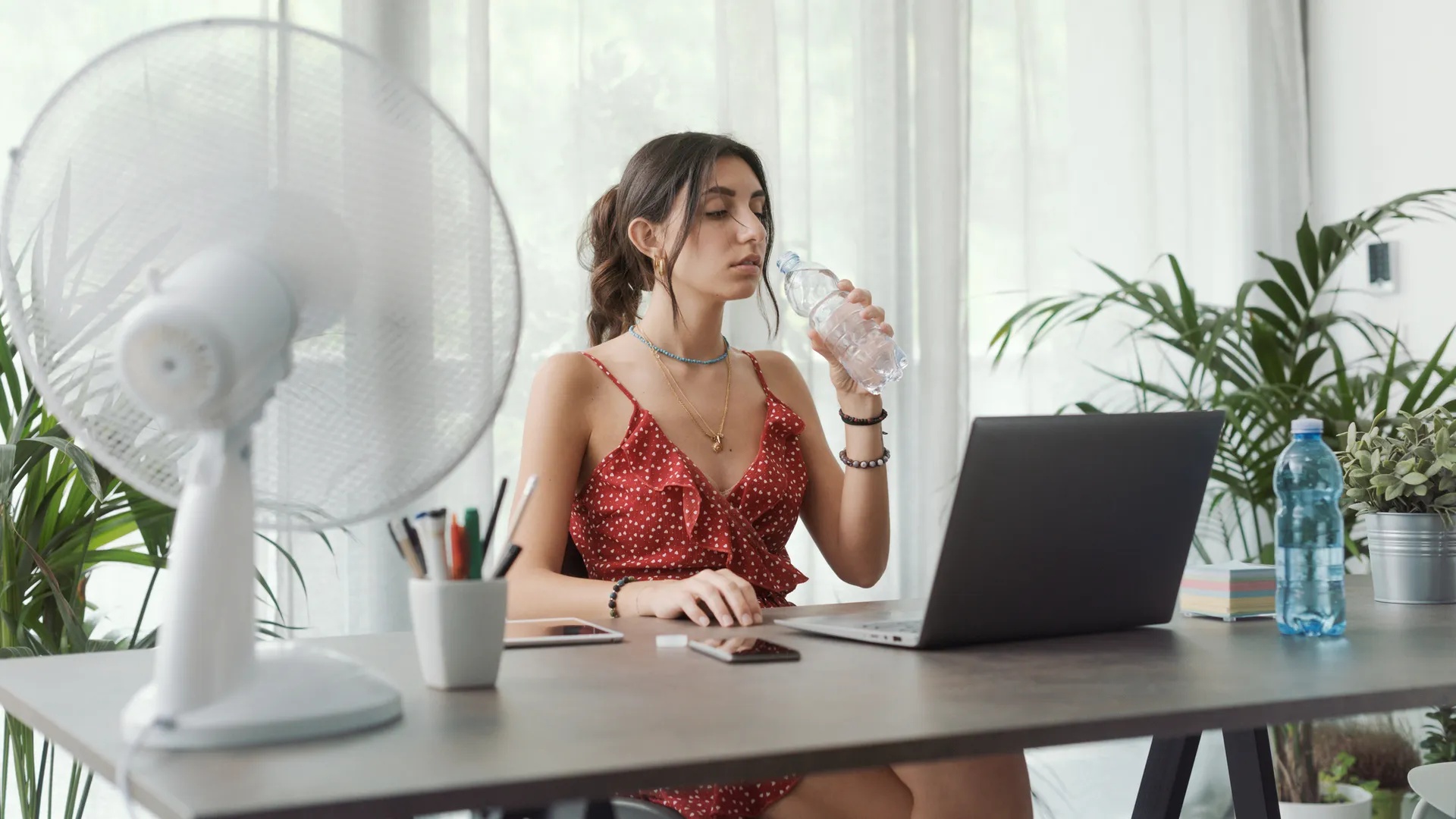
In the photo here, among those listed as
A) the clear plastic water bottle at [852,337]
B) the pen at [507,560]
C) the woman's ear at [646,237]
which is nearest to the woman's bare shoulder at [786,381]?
the clear plastic water bottle at [852,337]

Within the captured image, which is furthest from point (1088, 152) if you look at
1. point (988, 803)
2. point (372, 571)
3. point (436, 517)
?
point (436, 517)

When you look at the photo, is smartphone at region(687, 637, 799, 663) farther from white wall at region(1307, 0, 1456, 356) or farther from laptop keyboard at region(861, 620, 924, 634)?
white wall at region(1307, 0, 1456, 356)

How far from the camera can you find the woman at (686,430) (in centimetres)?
181

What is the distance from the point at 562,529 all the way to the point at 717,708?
37.2 inches

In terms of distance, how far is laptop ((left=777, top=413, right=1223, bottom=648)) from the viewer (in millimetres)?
1104

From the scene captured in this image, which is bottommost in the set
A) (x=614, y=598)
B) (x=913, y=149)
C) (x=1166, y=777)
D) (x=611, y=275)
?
(x=1166, y=777)

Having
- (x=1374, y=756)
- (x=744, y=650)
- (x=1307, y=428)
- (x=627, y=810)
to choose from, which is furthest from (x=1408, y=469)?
(x=1374, y=756)

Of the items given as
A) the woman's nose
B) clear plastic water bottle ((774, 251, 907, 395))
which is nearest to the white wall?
clear plastic water bottle ((774, 251, 907, 395))

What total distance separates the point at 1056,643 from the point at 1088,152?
2385mm

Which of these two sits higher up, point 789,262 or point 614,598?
point 789,262

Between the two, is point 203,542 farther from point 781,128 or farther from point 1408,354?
point 1408,354

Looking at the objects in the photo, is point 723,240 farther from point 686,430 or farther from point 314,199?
point 314,199

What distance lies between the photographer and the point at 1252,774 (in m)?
1.44

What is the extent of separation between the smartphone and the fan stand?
1.07 ft
